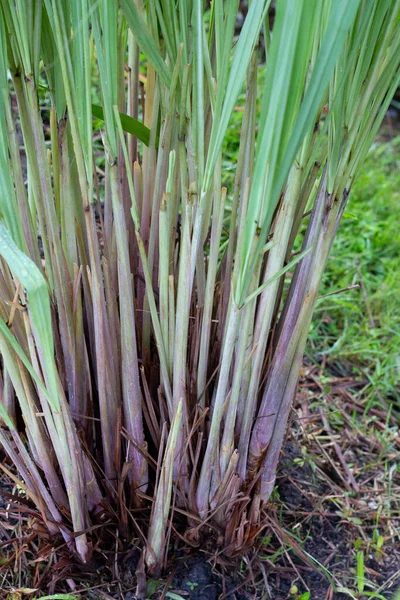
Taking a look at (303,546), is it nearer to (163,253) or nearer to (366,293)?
(163,253)

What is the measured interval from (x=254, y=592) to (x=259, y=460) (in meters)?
0.17

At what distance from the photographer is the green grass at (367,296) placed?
1.22m

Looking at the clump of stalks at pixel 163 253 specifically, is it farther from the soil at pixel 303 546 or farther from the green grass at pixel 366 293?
the green grass at pixel 366 293

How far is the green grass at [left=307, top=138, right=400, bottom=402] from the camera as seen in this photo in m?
1.22

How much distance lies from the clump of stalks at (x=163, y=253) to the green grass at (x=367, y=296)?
47 cm

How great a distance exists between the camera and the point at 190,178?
547 millimetres

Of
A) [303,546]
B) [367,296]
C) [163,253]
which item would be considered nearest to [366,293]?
[367,296]

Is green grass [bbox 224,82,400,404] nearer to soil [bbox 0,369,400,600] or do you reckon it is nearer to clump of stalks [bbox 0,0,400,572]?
soil [bbox 0,369,400,600]

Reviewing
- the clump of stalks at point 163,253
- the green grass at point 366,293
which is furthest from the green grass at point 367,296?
the clump of stalks at point 163,253

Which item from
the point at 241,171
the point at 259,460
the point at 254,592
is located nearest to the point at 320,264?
the point at 241,171

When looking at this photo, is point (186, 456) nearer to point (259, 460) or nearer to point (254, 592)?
point (259, 460)

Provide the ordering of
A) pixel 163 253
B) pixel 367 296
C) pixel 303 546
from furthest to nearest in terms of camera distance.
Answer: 1. pixel 367 296
2. pixel 303 546
3. pixel 163 253

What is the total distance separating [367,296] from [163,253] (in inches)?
36.6

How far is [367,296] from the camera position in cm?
137
